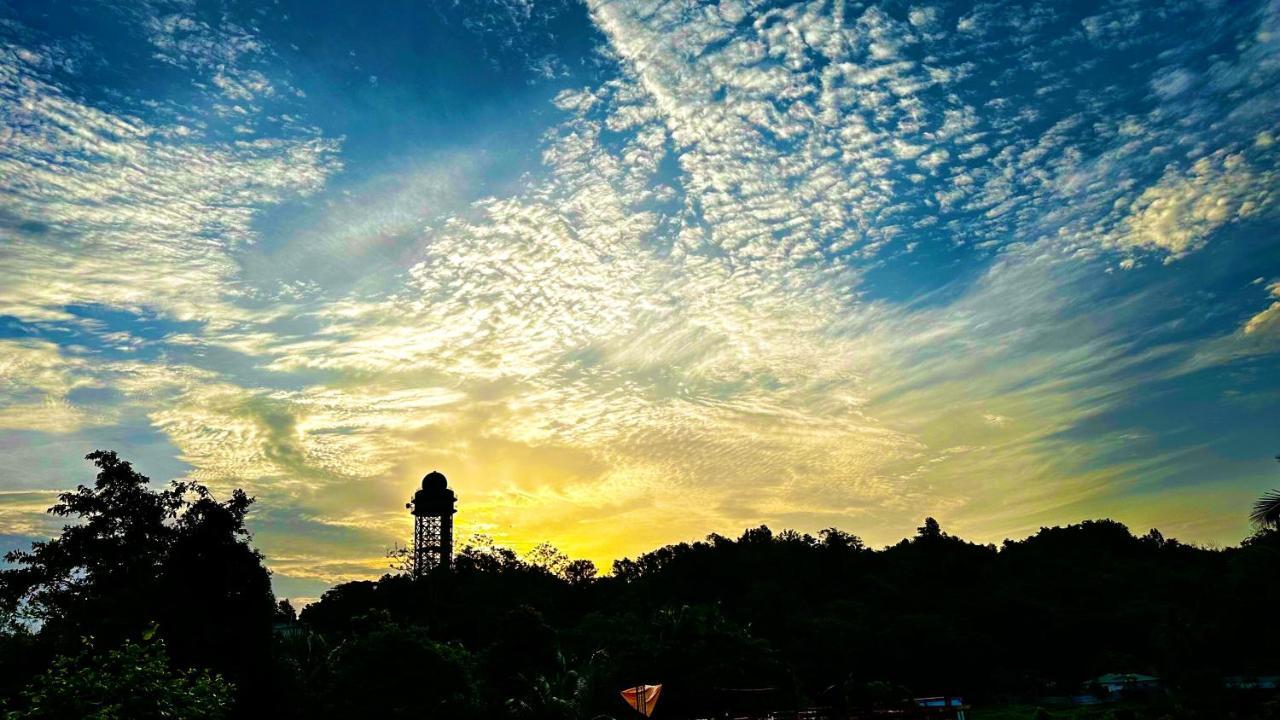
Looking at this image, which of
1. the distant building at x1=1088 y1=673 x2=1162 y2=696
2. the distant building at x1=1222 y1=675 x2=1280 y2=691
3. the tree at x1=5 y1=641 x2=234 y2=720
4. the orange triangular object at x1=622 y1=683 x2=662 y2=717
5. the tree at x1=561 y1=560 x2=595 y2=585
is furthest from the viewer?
the tree at x1=561 y1=560 x2=595 y2=585

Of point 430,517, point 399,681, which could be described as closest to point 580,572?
point 430,517

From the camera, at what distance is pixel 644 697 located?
22.5m

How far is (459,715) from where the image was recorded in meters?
35.1

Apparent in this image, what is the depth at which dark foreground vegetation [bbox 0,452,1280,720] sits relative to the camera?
1278 inches

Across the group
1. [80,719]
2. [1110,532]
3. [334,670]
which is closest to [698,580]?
[1110,532]

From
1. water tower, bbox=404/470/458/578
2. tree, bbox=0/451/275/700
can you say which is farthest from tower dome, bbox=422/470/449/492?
tree, bbox=0/451/275/700

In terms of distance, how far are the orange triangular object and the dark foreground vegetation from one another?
605 cm

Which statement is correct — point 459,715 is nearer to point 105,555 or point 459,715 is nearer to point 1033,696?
point 105,555

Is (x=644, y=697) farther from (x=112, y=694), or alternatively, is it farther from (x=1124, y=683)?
(x=1124, y=683)

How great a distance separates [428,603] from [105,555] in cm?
3662

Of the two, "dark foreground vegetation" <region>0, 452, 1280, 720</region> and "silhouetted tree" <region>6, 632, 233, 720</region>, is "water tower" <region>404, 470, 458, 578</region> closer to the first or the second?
"dark foreground vegetation" <region>0, 452, 1280, 720</region>

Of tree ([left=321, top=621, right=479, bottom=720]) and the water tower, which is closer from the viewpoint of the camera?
tree ([left=321, top=621, right=479, bottom=720])

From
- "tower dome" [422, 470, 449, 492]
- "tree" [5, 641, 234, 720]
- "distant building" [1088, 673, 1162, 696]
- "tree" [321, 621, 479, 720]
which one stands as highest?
"tower dome" [422, 470, 449, 492]

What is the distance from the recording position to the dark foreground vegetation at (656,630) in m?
32.5
